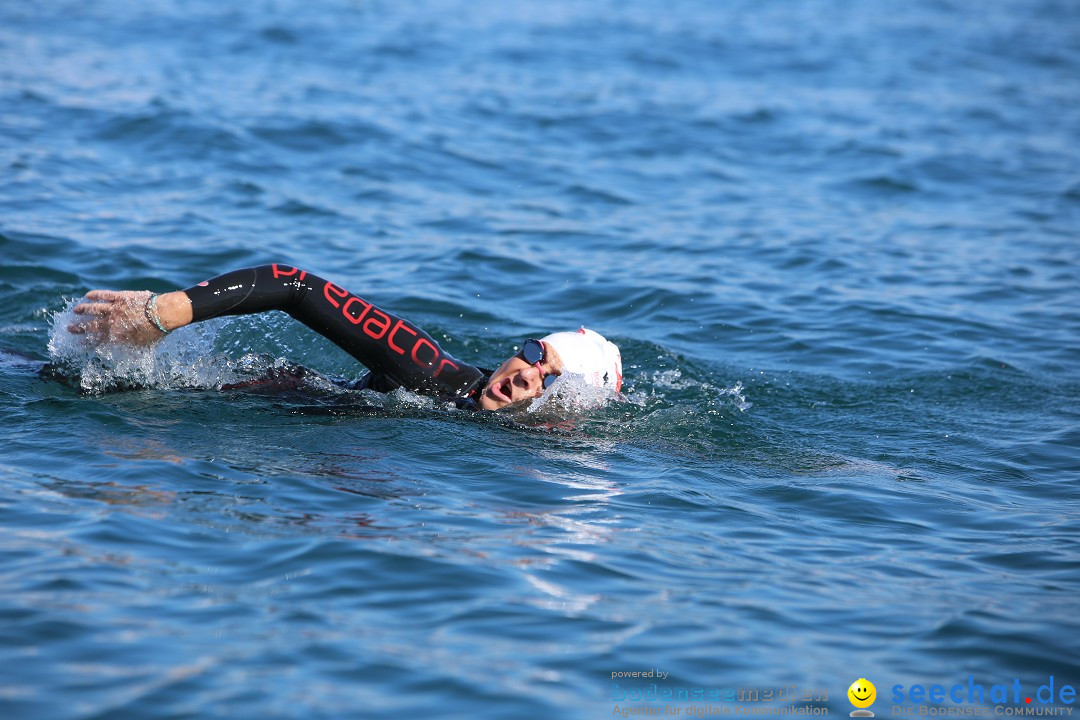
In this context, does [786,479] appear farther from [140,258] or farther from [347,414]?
[140,258]

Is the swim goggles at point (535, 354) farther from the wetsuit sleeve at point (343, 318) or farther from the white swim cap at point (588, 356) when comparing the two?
the wetsuit sleeve at point (343, 318)

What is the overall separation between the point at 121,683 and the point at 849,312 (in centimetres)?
805

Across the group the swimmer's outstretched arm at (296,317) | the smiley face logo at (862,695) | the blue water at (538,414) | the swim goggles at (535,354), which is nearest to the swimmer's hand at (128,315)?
the swimmer's outstretched arm at (296,317)

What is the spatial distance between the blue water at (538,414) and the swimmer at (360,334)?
0.21 metres

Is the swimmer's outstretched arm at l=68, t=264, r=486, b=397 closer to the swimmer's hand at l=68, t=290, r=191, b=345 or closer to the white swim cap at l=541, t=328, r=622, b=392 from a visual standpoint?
the swimmer's hand at l=68, t=290, r=191, b=345

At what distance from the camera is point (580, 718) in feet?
13.2

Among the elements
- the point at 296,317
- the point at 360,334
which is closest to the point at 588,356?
the point at 360,334

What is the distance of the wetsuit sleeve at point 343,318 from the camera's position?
6.16m

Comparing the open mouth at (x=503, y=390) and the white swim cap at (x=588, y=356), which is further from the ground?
the white swim cap at (x=588, y=356)

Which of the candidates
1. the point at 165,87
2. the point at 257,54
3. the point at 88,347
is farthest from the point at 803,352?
the point at 257,54

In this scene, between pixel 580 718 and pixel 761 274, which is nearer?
pixel 580 718

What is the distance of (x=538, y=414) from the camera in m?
6.98

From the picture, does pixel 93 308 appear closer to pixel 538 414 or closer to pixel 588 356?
pixel 538 414

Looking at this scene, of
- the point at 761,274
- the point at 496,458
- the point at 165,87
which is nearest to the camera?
the point at 496,458
